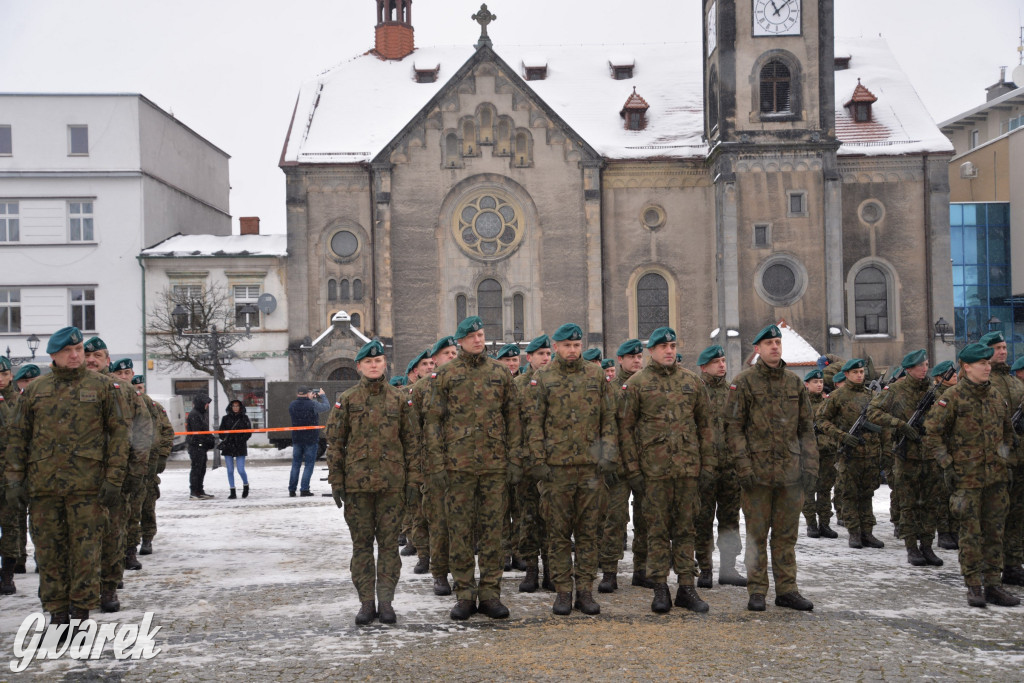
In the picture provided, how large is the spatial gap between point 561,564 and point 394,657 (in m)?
1.83

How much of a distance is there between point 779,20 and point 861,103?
5.20 metres

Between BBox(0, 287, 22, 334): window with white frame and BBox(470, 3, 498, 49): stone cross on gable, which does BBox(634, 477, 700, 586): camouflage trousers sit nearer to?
BBox(470, 3, 498, 49): stone cross on gable

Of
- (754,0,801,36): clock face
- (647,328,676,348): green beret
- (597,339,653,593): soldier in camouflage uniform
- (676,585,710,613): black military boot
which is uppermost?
(754,0,801,36): clock face

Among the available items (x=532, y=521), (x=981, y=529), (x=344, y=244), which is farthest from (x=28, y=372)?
(x=344, y=244)

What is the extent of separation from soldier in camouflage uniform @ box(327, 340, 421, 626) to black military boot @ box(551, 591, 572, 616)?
134 centimetres

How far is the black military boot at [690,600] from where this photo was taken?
820 cm

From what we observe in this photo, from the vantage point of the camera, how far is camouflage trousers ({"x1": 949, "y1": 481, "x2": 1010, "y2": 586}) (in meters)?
8.35

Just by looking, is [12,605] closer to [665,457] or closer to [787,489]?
[665,457]

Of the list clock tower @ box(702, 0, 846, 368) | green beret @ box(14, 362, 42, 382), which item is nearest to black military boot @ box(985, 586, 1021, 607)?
green beret @ box(14, 362, 42, 382)

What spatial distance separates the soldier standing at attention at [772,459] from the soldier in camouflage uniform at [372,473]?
2824 millimetres

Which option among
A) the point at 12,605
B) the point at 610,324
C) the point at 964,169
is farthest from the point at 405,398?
the point at 964,169

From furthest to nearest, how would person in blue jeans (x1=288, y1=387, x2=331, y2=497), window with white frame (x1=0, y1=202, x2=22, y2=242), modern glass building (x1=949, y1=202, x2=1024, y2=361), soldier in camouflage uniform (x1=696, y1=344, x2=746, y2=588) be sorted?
modern glass building (x1=949, y1=202, x2=1024, y2=361), window with white frame (x1=0, y1=202, x2=22, y2=242), person in blue jeans (x1=288, y1=387, x2=331, y2=497), soldier in camouflage uniform (x1=696, y1=344, x2=746, y2=588)

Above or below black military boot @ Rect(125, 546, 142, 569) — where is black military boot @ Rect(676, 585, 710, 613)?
above

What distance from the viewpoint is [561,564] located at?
8203mm
